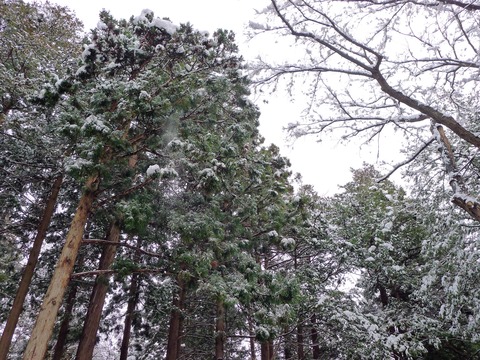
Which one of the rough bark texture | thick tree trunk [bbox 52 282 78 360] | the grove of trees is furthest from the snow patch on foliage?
thick tree trunk [bbox 52 282 78 360]

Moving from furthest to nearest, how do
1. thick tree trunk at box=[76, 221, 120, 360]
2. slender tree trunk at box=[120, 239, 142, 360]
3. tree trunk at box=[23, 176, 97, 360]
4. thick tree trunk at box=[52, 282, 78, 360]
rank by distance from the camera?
thick tree trunk at box=[52, 282, 78, 360]
slender tree trunk at box=[120, 239, 142, 360]
thick tree trunk at box=[76, 221, 120, 360]
tree trunk at box=[23, 176, 97, 360]

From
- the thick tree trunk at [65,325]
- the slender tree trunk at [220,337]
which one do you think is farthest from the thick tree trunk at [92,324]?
the thick tree trunk at [65,325]

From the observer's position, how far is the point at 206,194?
6582 mm

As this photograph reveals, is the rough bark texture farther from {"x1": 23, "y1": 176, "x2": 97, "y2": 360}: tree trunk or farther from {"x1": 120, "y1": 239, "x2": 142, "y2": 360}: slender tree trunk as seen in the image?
{"x1": 23, "y1": 176, "x2": 97, "y2": 360}: tree trunk

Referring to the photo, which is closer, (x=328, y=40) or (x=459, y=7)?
(x=459, y=7)

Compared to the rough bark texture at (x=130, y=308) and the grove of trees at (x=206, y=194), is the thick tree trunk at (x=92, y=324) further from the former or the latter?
the rough bark texture at (x=130, y=308)

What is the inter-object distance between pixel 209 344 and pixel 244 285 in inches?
236

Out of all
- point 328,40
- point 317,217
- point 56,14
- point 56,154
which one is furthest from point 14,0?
point 317,217

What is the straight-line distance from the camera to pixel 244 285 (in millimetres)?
5945

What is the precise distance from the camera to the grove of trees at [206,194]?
521cm

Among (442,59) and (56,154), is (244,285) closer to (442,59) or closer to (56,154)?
(442,59)

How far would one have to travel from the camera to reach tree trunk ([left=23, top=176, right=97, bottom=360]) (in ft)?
15.2

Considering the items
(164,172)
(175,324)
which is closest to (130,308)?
(175,324)

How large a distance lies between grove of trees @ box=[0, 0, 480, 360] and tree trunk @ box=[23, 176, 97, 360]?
0.02 metres
